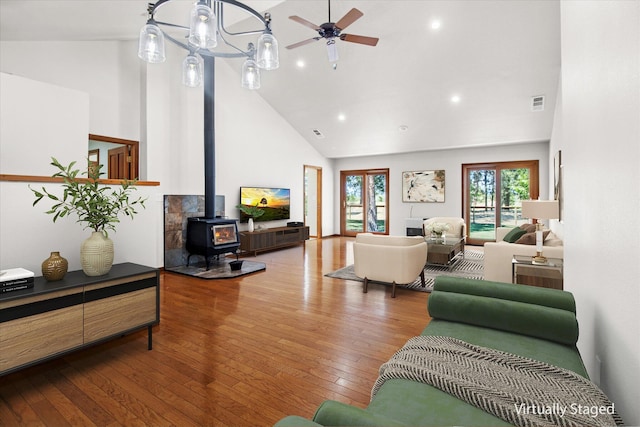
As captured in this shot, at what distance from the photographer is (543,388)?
117 cm

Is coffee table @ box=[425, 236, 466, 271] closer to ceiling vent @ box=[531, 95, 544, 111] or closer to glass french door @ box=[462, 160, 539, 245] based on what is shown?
ceiling vent @ box=[531, 95, 544, 111]

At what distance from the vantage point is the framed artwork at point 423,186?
8.42 metres

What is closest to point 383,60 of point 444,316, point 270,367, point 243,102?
point 243,102

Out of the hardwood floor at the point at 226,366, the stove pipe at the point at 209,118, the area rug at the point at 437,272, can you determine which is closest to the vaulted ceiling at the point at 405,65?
the stove pipe at the point at 209,118

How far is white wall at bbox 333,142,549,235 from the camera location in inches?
291

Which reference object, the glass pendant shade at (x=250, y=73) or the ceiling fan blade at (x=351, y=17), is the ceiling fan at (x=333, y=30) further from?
the glass pendant shade at (x=250, y=73)

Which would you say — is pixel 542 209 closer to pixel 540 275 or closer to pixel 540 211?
pixel 540 211

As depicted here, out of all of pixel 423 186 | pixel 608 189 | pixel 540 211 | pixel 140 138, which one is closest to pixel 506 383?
pixel 608 189

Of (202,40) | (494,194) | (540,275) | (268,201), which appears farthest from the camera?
(494,194)

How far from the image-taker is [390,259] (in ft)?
12.7

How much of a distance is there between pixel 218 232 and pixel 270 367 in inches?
142

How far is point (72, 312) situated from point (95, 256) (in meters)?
0.40

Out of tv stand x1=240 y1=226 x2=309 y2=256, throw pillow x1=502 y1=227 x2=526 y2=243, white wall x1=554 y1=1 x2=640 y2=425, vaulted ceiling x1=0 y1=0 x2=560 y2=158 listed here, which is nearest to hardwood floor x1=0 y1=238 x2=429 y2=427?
white wall x1=554 y1=1 x2=640 y2=425

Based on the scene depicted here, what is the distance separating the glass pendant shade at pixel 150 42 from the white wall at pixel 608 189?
267 centimetres
